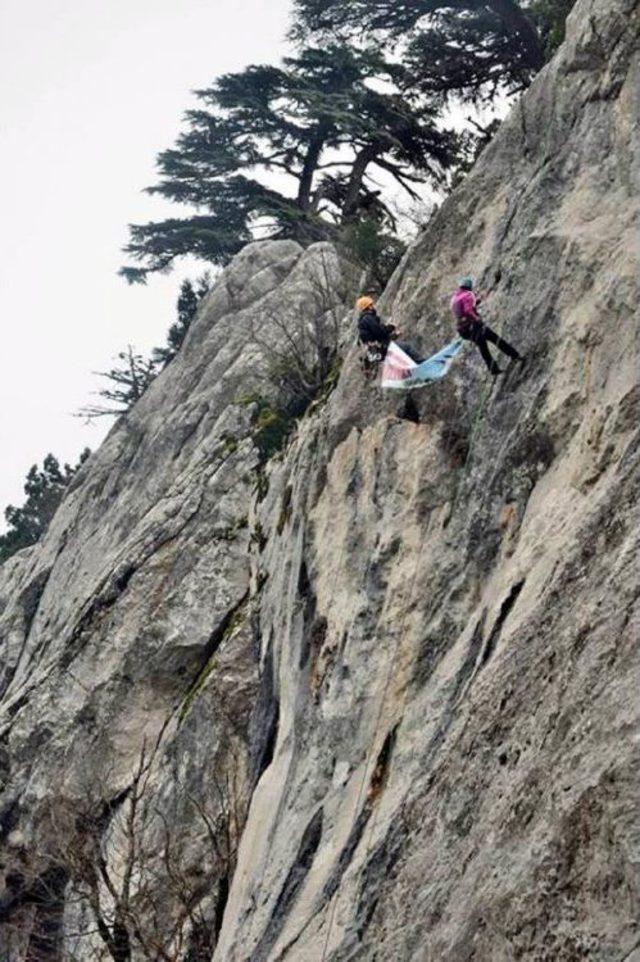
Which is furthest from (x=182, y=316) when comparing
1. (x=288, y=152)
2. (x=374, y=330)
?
(x=374, y=330)

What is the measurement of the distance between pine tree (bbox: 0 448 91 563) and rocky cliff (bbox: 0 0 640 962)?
2756 cm

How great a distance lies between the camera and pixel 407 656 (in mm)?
12688

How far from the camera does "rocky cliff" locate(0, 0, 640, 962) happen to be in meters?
8.60

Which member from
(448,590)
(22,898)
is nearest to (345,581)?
(448,590)

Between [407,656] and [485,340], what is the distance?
12.4 ft

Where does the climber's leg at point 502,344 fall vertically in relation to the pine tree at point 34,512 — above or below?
below

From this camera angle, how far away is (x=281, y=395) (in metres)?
25.8

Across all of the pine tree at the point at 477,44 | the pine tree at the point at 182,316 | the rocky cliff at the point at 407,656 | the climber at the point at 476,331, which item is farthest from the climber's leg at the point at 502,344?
the pine tree at the point at 182,316

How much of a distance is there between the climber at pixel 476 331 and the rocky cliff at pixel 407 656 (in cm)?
29

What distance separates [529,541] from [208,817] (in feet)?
31.6

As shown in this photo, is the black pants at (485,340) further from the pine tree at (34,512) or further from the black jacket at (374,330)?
the pine tree at (34,512)

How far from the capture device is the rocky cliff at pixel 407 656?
8602mm

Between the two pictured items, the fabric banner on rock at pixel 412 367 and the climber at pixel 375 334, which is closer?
the fabric banner on rock at pixel 412 367

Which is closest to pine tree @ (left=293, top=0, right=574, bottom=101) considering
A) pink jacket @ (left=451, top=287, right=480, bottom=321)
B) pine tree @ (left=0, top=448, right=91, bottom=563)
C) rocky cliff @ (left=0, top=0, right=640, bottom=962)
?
rocky cliff @ (left=0, top=0, right=640, bottom=962)
